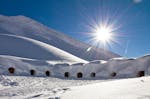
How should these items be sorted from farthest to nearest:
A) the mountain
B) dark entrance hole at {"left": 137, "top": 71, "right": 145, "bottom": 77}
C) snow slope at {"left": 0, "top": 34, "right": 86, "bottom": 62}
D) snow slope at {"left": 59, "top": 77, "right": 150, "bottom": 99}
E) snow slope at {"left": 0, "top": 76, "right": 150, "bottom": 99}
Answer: the mountain, snow slope at {"left": 0, "top": 34, "right": 86, "bottom": 62}, dark entrance hole at {"left": 137, "top": 71, "right": 145, "bottom": 77}, snow slope at {"left": 0, "top": 76, "right": 150, "bottom": 99}, snow slope at {"left": 59, "top": 77, "right": 150, "bottom": 99}

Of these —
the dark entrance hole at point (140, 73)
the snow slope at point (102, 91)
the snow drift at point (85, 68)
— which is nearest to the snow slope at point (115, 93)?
the snow slope at point (102, 91)

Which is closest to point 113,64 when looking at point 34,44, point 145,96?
point 34,44

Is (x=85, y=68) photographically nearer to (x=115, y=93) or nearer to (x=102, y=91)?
(x=102, y=91)

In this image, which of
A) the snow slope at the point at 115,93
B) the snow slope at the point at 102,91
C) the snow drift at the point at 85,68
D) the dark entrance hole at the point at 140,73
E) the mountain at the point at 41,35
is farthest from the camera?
the mountain at the point at 41,35

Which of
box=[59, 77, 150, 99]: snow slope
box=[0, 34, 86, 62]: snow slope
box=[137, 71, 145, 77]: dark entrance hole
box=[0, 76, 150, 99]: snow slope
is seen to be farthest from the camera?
box=[0, 34, 86, 62]: snow slope

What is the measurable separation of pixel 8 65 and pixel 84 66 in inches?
488

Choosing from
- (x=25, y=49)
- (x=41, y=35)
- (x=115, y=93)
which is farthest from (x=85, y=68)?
(x=41, y=35)

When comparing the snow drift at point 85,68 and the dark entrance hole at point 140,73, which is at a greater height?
the snow drift at point 85,68

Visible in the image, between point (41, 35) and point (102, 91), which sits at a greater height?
point (41, 35)

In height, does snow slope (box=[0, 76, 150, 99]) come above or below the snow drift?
below

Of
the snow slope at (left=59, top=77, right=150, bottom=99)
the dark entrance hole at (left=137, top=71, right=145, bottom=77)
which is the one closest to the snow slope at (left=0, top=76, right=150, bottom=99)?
the snow slope at (left=59, top=77, right=150, bottom=99)

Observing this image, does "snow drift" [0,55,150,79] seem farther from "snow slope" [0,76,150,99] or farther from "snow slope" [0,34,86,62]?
"snow slope" [0,76,150,99]

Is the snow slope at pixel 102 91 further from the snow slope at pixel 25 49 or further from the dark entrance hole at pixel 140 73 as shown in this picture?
the snow slope at pixel 25 49

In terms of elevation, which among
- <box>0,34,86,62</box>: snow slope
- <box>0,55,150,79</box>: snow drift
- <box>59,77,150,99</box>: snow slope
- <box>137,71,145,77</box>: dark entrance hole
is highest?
<box>0,34,86,62</box>: snow slope
